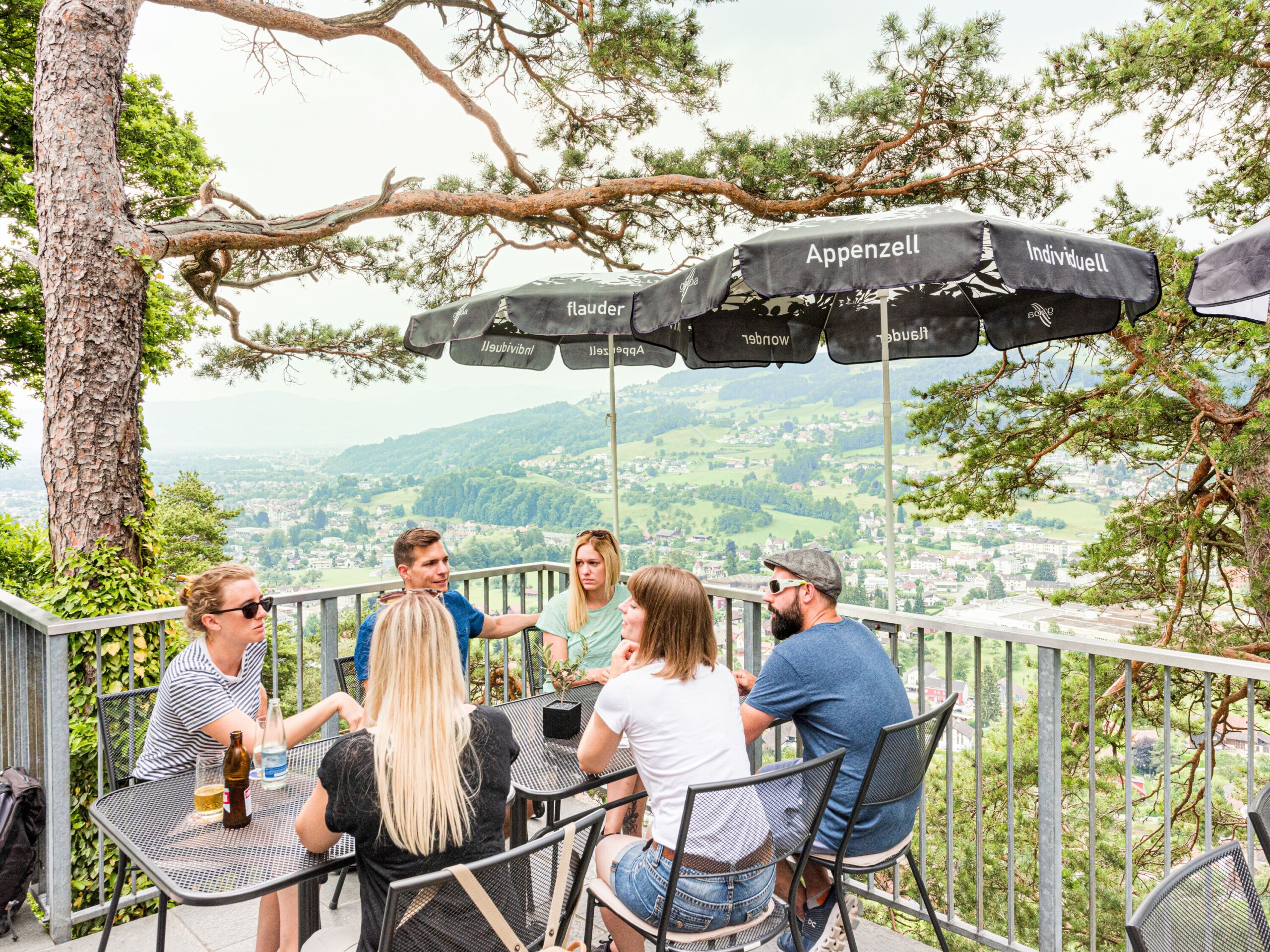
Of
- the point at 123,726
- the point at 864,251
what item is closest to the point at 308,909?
the point at 123,726

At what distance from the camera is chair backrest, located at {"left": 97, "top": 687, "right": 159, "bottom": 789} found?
8.54 feet

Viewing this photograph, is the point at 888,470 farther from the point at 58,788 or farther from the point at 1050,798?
the point at 58,788

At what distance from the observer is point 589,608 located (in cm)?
374

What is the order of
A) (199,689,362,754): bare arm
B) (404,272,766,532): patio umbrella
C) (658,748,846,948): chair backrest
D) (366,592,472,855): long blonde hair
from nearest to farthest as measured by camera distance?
(366,592,472,855): long blonde hair → (658,748,846,948): chair backrest → (199,689,362,754): bare arm → (404,272,766,532): patio umbrella

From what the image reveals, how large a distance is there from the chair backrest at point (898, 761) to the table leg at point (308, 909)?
1.53 metres

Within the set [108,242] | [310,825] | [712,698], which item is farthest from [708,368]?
[108,242]

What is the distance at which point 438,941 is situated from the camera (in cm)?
152

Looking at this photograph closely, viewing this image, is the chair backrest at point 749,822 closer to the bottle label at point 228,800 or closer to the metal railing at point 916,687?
the metal railing at point 916,687

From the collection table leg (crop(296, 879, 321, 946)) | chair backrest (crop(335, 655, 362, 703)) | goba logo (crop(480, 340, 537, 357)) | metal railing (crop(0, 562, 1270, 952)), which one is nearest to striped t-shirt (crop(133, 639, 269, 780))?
metal railing (crop(0, 562, 1270, 952))

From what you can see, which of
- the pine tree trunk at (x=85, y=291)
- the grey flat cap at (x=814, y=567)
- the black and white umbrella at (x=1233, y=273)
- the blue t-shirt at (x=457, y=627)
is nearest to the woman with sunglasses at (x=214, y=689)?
the blue t-shirt at (x=457, y=627)

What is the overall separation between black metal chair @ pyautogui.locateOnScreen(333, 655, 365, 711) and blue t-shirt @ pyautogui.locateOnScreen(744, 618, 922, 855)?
1741mm

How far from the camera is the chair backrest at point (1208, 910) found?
3.56ft

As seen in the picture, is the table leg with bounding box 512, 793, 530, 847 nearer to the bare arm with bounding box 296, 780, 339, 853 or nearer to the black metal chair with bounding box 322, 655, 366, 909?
the bare arm with bounding box 296, 780, 339, 853

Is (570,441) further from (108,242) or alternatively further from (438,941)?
(438,941)
